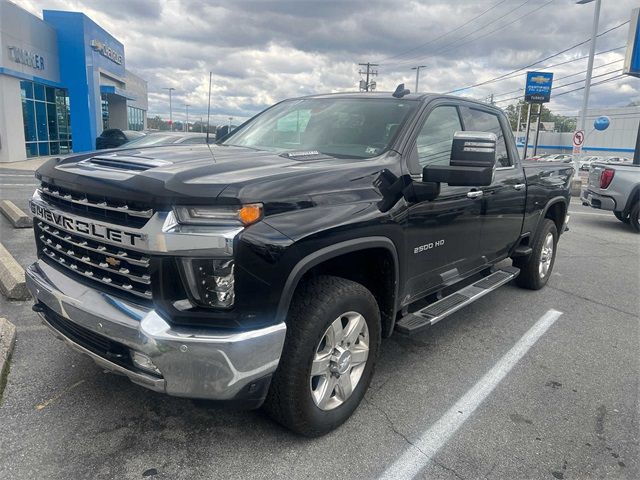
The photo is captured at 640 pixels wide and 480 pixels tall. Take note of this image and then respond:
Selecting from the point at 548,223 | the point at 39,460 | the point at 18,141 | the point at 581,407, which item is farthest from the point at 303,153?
the point at 18,141

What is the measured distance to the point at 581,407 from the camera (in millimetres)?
3342

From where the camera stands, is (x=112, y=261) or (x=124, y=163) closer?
(x=112, y=261)

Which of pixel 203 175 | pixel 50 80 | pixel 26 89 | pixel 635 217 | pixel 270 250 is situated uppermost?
pixel 50 80

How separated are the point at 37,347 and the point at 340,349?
2391 millimetres

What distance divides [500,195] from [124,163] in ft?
10.3

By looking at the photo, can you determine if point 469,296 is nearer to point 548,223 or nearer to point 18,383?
point 548,223

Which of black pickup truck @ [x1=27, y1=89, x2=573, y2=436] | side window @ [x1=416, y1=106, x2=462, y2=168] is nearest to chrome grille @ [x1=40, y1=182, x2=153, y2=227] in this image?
black pickup truck @ [x1=27, y1=89, x2=573, y2=436]

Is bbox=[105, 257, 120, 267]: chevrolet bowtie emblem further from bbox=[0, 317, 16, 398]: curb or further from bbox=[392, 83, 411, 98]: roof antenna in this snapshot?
bbox=[392, 83, 411, 98]: roof antenna

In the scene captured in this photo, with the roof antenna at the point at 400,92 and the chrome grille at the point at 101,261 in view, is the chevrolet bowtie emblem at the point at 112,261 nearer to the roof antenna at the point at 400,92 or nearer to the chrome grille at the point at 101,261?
the chrome grille at the point at 101,261

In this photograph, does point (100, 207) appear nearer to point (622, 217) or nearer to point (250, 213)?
point (250, 213)

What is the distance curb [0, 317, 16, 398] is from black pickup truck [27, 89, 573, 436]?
2.16ft

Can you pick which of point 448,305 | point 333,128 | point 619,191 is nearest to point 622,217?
point 619,191

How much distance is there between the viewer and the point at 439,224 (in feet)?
11.6

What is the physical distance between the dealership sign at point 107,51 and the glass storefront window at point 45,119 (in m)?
3.38
